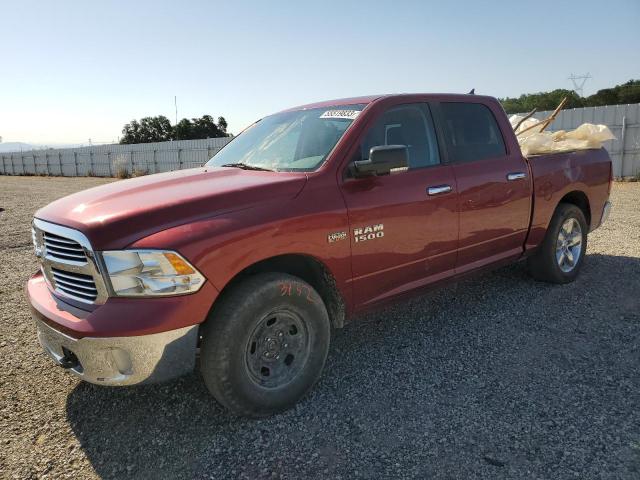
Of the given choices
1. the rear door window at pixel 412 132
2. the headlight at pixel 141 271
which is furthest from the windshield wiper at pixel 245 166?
the headlight at pixel 141 271

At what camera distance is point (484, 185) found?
4.07 m

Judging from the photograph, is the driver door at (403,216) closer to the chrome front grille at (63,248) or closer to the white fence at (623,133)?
the chrome front grille at (63,248)

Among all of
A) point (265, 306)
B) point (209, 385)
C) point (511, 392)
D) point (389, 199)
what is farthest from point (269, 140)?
point (511, 392)

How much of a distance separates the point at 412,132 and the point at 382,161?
87 centimetres

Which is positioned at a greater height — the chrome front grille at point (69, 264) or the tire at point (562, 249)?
the chrome front grille at point (69, 264)

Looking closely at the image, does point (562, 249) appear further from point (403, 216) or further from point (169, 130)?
point (169, 130)

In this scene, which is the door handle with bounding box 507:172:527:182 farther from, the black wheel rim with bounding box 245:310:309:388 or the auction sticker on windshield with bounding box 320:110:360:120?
the black wheel rim with bounding box 245:310:309:388

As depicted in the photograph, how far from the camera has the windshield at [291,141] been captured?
11.2 feet

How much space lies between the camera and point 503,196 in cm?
425

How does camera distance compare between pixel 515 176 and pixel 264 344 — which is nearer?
pixel 264 344

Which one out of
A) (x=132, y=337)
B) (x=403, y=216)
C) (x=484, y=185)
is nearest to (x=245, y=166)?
(x=403, y=216)

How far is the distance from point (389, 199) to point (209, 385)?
5.47ft

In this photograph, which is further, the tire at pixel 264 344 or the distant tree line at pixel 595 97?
the distant tree line at pixel 595 97

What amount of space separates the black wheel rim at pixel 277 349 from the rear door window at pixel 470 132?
193 cm
